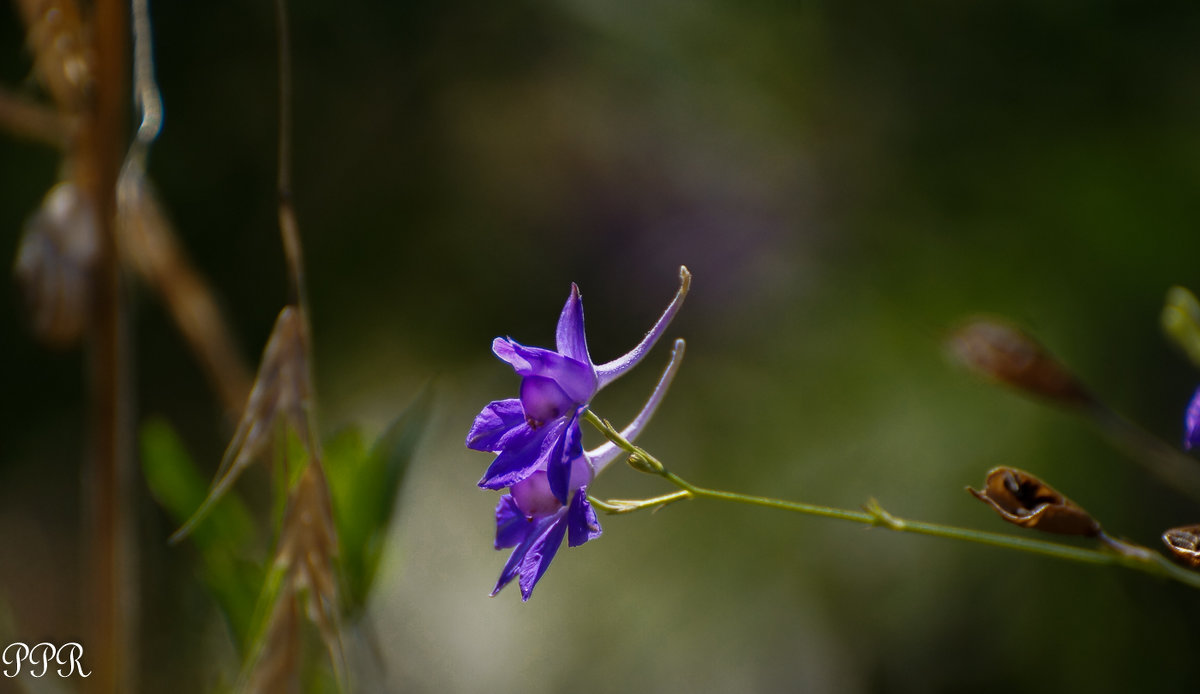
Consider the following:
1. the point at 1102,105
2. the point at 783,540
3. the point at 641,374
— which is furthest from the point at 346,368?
the point at 1102,105

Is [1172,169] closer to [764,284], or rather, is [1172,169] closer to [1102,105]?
[1102,105]

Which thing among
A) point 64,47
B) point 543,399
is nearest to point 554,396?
point 543,399

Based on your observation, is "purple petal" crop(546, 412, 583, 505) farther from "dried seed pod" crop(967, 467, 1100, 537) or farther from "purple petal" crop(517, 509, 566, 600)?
"dried seed pod" crop(967, 467, 1100, 537)

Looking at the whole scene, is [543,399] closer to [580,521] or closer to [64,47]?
[580,521]

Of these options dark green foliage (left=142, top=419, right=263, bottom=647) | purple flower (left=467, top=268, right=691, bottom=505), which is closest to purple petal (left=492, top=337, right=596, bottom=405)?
purple flower (left=467, top=268, right=691, bottom=505)

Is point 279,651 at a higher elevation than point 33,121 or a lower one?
lower
